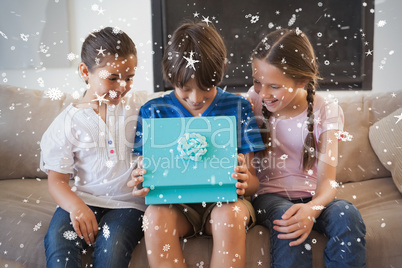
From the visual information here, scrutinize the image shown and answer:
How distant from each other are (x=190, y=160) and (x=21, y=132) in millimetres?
786

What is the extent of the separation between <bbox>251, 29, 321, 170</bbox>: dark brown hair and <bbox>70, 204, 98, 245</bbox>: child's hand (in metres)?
0.65


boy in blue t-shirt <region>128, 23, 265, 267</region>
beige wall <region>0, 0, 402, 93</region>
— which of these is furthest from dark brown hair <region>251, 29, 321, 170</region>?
beige wall <region>0, 0, 402, 93</region>

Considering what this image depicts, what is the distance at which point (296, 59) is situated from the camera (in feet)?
4.00

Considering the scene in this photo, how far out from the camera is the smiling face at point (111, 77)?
1181 millimetres

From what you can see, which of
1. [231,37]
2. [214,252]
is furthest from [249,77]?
[214,252]

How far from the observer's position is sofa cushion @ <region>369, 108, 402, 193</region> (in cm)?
139

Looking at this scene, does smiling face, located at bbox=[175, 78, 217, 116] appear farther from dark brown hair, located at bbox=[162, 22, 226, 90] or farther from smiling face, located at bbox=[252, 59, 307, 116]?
smiling face, located at bbox=[252, 59, 307, 116]

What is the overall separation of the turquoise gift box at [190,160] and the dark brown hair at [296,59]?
0.27m

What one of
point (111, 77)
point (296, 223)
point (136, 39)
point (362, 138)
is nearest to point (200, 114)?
point (111, 77)

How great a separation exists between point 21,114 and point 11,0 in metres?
0.76

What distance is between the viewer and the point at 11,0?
1.97 metres

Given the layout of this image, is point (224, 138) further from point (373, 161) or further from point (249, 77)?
point (249, 77)
